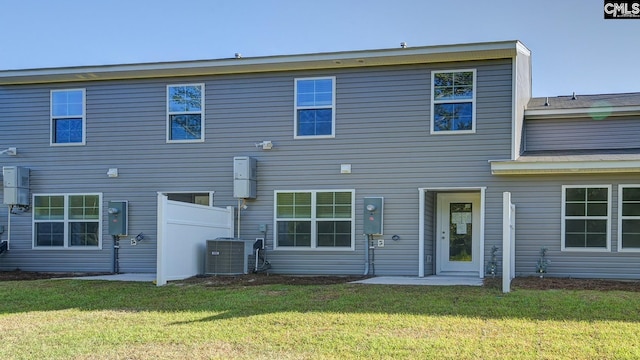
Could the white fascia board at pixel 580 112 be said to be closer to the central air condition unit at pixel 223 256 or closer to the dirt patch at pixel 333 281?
the dirt patch at pixel 333 281

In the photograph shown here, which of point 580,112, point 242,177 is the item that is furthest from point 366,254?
point 580,112

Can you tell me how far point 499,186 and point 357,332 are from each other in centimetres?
640

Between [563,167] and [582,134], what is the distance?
1.90 meters

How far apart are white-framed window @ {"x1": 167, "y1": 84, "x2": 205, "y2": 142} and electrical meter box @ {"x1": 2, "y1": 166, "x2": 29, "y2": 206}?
332 centimetres

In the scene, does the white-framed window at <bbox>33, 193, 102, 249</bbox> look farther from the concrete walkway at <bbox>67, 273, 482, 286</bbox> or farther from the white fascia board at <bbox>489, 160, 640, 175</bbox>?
the white fascia board at <bbox>489, 160, 640, 175</bbox>

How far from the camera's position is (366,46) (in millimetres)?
12344

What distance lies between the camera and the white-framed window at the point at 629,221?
11383 millimetres

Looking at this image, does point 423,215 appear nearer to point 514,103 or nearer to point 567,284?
point 514,103

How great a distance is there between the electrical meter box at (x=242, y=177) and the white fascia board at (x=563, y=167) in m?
4.66

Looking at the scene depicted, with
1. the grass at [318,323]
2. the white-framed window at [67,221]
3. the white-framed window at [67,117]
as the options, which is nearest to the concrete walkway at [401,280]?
the grass at [318,323]

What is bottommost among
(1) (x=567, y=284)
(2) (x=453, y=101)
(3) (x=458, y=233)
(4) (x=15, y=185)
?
(1) (x=567, y=284)

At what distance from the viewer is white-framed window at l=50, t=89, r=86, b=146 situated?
13508mm

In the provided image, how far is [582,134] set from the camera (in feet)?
41.5

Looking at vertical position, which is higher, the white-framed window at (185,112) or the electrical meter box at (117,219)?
the white-framed window at (185,112)
